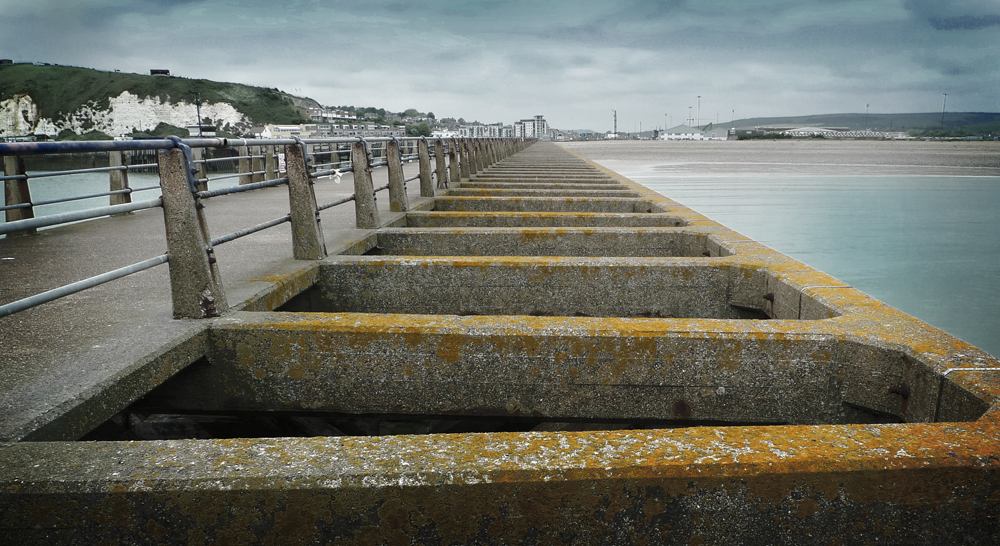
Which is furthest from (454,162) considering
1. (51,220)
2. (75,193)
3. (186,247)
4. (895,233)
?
(75,193)

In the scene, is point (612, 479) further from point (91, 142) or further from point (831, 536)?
point (91, 142)

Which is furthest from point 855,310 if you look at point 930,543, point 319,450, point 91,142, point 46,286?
point 46,286

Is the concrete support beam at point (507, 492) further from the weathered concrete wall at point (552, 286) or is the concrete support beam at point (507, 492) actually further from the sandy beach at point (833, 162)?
the sandy beach at point (833, 162)

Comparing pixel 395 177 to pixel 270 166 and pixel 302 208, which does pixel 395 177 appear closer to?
pixel 302 208

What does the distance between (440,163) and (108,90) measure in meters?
155

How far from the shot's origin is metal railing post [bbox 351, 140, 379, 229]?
5.69m

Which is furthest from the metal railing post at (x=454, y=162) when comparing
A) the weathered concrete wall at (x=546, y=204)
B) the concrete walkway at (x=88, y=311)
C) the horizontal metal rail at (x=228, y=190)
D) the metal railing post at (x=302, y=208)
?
the horizontal metal rail at (x=228, y=190)

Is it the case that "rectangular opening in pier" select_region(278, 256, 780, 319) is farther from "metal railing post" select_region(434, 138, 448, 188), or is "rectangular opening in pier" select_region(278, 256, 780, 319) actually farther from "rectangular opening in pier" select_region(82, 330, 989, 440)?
"metal railing post" select_region(434, 138, 448, 188)

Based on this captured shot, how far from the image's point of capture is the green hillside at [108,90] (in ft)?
408

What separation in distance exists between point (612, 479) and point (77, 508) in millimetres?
1478

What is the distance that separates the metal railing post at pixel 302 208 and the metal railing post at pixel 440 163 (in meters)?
6.03

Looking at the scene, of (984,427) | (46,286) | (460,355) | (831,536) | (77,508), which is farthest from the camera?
(46,286)

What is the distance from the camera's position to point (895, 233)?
1326 centimetres

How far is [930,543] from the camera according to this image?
1729mm
